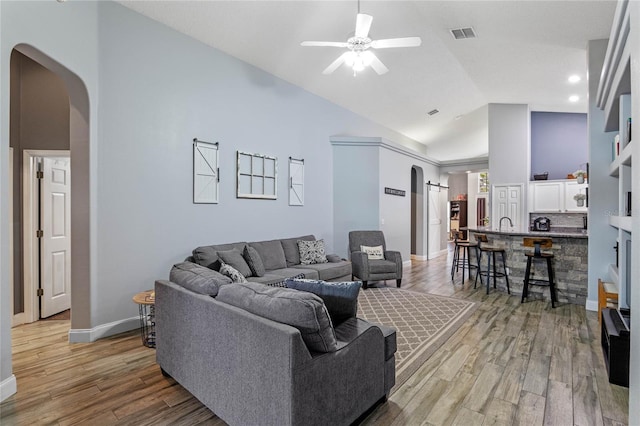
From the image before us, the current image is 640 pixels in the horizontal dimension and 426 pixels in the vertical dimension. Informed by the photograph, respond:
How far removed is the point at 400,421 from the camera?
2.12 meters

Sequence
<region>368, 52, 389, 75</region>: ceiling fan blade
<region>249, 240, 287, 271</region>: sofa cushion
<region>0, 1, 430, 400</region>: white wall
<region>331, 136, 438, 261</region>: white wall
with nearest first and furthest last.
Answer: <region>0, 1, 430, 400</region>: white wall, <region>368, 52, 389, 75</region>: ceiling fan blade, <region>249, 240, 287, 271</region>: sofa cushion, <region>331, 136, 438, 261</region>: white wall

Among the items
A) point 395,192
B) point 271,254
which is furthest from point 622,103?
point 395,192

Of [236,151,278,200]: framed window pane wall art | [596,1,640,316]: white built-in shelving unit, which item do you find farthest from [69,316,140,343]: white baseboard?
[596,1,640,316]: white built-in shelving unit

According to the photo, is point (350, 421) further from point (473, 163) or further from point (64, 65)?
point (473, 163)

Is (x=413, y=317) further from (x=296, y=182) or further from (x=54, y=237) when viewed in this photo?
(x=54, y=237)

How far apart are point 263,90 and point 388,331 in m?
4.32

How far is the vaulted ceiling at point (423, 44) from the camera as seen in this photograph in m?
3.98

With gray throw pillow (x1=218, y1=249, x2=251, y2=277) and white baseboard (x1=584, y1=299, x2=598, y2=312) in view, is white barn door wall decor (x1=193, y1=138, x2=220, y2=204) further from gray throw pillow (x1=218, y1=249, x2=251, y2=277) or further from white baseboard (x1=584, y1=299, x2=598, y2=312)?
white baseboard (x1=584, y1=299, x2=598, y2=312)

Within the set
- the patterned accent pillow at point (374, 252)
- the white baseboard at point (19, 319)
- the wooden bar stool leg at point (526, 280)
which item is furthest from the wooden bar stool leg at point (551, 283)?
the white baseboard at point (19, 319)

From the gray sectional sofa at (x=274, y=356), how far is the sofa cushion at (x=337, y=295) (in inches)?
2.3

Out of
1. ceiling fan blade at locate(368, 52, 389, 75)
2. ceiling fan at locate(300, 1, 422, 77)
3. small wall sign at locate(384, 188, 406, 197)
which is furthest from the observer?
small wall sign at locate(384, 188, 406, 197)

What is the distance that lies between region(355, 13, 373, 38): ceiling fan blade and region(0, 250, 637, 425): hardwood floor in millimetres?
3243

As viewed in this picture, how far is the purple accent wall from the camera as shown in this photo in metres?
7.84

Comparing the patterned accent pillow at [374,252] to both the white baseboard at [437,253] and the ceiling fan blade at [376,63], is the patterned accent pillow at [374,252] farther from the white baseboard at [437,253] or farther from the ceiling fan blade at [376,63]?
the white baseboard at [437,253]
